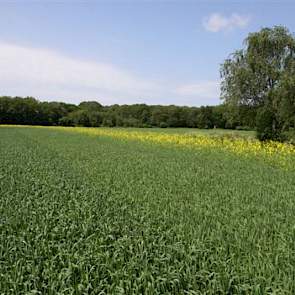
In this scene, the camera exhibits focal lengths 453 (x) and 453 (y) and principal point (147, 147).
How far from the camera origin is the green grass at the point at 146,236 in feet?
16.7

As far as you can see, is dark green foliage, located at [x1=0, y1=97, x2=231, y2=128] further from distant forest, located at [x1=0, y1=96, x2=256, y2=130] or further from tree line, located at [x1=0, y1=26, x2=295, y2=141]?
tree line, located at [x1=0, y1=26, x2=295, y2=141]

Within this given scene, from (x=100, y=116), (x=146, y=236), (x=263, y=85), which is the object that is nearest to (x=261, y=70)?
(x=263, y=85)

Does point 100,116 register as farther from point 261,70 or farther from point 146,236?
point 146,236

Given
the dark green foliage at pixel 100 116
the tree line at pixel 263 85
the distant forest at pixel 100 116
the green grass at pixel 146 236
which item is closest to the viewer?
the green grass at pixel 146 236

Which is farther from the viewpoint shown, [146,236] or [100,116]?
[100,116]

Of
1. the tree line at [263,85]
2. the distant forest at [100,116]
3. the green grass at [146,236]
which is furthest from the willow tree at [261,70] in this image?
the distant forest at [100,116]

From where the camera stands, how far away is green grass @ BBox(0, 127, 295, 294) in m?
5.08

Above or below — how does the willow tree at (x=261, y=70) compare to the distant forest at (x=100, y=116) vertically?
above

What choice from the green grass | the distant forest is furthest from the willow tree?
the distant forest

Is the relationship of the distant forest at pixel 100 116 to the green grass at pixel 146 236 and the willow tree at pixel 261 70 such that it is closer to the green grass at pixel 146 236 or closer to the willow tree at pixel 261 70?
the willow tree at pixel 261 70

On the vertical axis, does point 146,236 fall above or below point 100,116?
below

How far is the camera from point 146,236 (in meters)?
6.86

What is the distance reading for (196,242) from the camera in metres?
6.46

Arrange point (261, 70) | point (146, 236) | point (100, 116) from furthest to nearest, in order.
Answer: point (100, 116) < point (261, 70) < point (146, 236)
